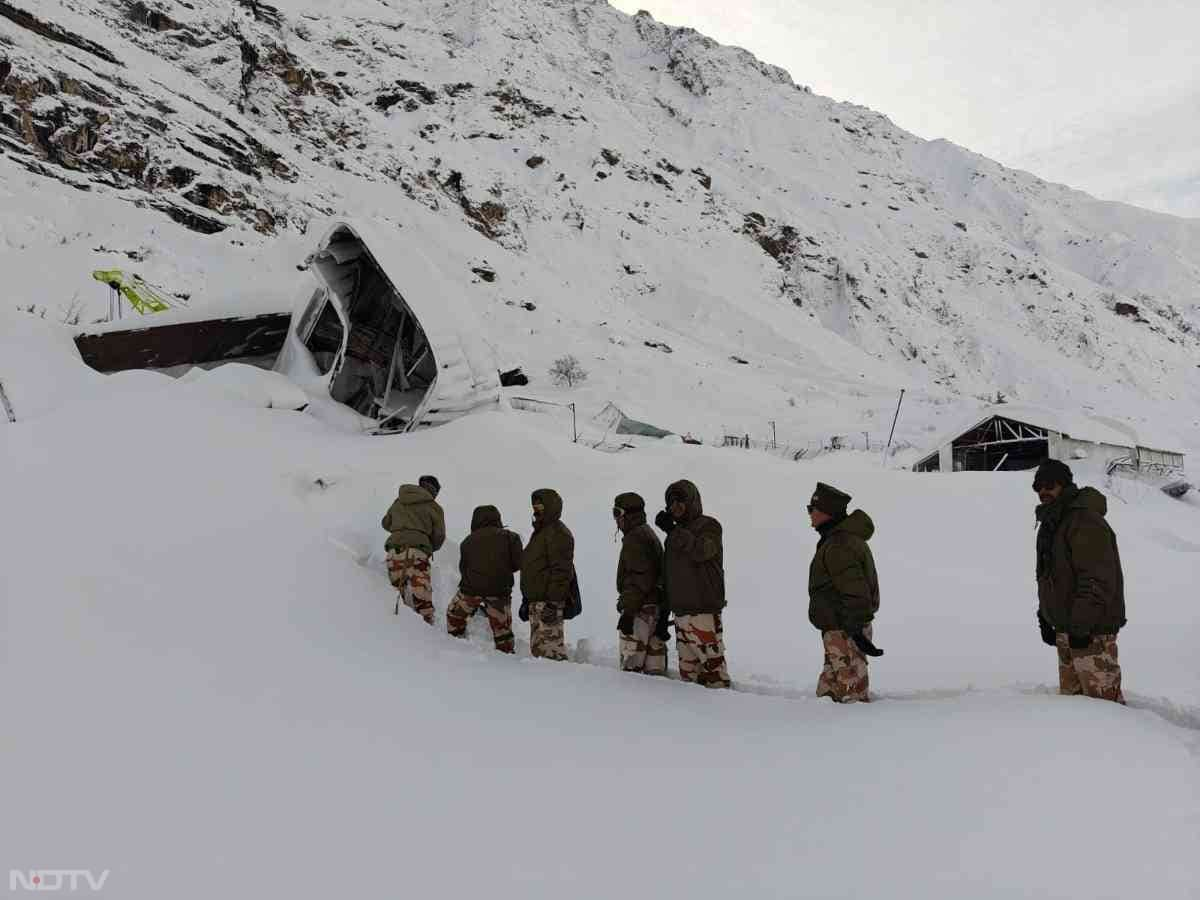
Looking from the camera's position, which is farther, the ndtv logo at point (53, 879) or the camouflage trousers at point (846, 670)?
the camouflage trousers at point (846, 670)

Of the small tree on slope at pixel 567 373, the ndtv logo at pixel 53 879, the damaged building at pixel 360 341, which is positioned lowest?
the ndtv logo at pixel 53 879

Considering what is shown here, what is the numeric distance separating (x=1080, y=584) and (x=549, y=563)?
3109mm

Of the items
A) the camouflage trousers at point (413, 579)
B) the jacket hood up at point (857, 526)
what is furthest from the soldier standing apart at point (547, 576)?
the jacket hood up at point (857, 526)

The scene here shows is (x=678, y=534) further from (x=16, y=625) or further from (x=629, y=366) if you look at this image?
(x=629, y=366)

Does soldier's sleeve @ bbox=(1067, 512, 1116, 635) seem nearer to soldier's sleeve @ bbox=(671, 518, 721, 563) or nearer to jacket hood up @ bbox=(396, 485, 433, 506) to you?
soldier's sleeve @ bbox=(671, 518, 721, 563)

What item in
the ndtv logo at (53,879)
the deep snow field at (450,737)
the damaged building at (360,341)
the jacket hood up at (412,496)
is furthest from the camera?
the damaged building at (360,341)

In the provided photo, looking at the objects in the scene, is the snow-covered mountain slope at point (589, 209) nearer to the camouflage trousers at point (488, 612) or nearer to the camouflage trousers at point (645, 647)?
the camouflage trousers at point (488, 612)

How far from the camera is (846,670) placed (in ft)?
12.2

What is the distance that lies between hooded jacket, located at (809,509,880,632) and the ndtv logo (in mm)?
3156

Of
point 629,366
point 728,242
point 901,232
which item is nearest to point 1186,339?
point 901,232

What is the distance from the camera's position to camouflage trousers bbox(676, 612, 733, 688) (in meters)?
4.21

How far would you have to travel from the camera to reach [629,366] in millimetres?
29703

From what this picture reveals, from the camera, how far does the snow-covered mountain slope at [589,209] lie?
24.6 meters

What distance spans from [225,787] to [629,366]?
28.0 m
